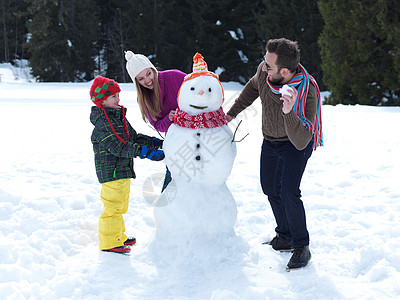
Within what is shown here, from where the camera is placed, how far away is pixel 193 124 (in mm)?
3094

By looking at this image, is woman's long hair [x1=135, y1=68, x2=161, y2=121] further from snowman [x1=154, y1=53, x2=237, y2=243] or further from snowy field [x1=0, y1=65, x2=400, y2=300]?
snowy field [x1=0, y1=65, x2=400, y2=300]

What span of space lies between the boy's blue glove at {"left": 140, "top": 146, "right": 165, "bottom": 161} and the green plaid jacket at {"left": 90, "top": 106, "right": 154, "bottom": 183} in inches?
1.5

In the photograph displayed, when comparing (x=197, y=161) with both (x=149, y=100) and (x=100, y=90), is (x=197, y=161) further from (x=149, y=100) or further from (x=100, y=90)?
(x=100, y=90)

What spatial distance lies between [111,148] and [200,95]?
806 mm

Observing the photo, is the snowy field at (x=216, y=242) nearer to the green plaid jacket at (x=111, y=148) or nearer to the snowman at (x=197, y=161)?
the snowman at (x=197, y=161)

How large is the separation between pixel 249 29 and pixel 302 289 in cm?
1704

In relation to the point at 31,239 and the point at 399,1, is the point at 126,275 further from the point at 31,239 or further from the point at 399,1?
the point at 399,1

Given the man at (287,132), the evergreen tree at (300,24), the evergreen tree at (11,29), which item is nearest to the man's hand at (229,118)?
the man at (287,132)

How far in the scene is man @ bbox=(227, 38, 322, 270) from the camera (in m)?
2.68

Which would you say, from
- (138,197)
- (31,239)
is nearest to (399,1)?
(138,197)

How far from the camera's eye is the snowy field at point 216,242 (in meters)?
2.73

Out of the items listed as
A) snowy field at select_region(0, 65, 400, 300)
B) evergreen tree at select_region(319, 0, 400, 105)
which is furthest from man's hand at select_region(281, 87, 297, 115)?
evergreen tree at select_region(319, 0, 400, 105)

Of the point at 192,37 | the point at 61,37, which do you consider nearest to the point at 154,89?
the point at 192,37

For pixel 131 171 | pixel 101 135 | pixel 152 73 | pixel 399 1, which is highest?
pixel 399 1
